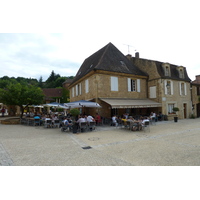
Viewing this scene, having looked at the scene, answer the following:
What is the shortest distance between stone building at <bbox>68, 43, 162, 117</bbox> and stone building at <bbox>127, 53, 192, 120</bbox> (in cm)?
63

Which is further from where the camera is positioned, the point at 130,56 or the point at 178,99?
the point at 130,56

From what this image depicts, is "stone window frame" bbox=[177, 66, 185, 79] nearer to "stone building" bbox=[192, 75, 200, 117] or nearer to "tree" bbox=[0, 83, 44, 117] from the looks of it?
"stone building" bbox=[192, 75, 200, 117]

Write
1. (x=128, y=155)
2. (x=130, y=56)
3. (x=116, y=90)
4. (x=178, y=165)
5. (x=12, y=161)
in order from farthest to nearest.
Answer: (x=130, y=56)
(x=116, y=90)
(x=128, y=155)
(x=12, y=161)
(x=178, y=165)

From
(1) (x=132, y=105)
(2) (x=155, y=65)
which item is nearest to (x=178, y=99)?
(2) (x=155, y=65)

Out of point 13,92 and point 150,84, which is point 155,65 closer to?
point 150,84

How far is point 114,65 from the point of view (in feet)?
51.0

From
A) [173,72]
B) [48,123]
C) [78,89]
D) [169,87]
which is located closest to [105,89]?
[78,89]

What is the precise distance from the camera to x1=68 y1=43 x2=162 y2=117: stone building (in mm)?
13773

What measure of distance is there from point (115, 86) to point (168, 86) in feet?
24.7

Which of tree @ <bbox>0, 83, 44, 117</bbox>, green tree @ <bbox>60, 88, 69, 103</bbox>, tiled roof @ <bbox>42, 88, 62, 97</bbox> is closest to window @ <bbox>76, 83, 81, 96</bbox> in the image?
tree @ <bbox>0, 83, 44, 117</bbox>

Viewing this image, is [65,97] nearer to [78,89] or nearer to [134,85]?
[78,89]

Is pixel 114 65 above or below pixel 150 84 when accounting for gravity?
above

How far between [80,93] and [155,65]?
33.7 feet

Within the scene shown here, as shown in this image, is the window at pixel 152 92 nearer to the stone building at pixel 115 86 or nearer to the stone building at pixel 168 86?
the stone building at pixel 168 86
